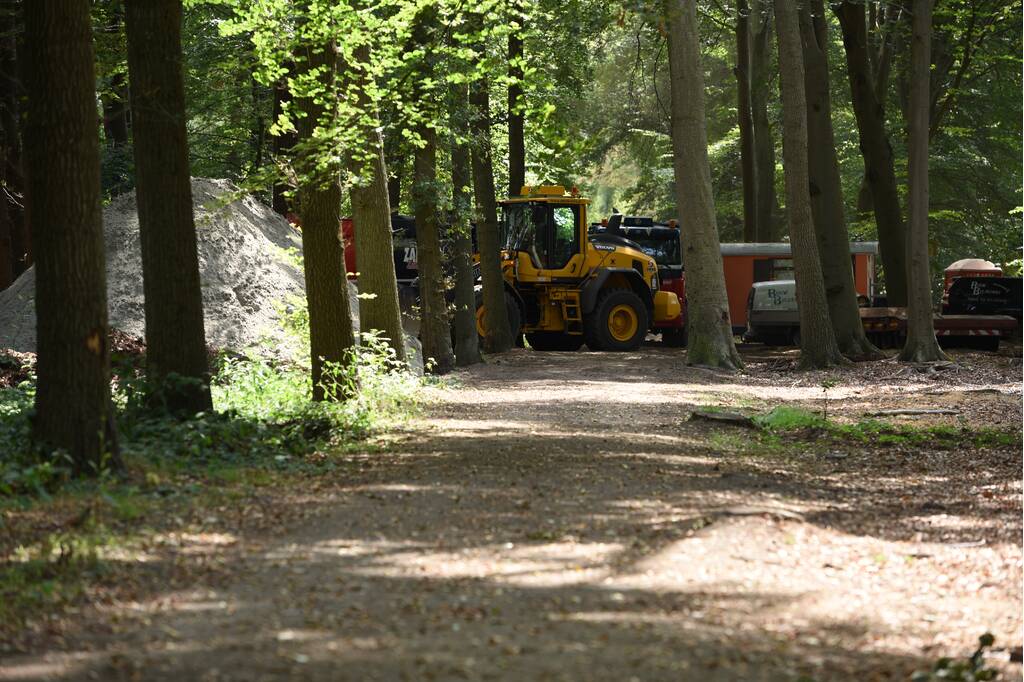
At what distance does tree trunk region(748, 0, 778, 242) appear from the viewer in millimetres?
35594

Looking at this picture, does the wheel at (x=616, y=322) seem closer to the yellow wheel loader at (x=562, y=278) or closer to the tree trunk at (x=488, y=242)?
the yellow wheel loader at (x=562, y=278)

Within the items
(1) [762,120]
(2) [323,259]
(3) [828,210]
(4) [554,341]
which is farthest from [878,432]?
(1) [762,120]

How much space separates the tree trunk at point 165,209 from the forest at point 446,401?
3 cm

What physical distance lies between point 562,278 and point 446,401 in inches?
499

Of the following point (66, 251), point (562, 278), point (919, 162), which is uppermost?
point (919, 162)

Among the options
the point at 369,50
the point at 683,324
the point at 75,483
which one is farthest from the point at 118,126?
the point at 75,483

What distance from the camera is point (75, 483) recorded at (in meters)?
8.58

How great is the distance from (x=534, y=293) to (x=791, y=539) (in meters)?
20.8

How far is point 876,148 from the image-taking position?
89.3ft

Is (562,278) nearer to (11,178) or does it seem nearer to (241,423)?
(11,178)

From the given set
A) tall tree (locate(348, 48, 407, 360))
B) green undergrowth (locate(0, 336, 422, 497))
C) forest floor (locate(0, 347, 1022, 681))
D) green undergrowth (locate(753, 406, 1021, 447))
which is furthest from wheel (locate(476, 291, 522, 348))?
forest floor (locate(0, 347, 1022, 681))

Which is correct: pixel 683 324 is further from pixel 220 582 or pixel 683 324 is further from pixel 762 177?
pixel 220 582

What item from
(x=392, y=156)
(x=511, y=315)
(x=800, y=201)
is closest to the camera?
(x=392, y=156)

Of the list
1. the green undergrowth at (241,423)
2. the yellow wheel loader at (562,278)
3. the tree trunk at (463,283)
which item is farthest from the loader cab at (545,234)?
the green undergrowth at (241,423)
